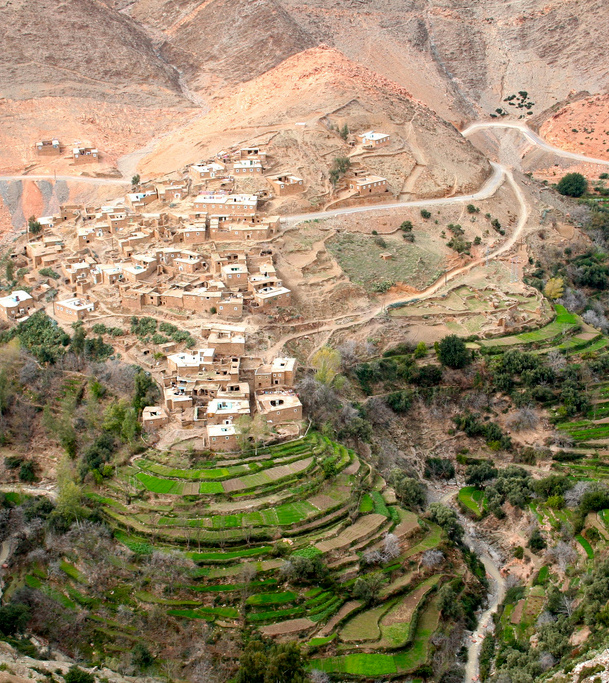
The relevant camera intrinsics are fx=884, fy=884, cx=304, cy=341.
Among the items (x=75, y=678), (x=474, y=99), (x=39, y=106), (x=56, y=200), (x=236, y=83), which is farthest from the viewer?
(x=474, y=99)

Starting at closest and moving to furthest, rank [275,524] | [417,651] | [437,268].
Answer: [417,651], [275,524], [437,268]

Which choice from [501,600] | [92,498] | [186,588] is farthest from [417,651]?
[92,498]

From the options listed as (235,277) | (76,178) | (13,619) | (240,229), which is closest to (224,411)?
(235,277)

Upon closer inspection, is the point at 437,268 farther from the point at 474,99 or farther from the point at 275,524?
the point at 474,99

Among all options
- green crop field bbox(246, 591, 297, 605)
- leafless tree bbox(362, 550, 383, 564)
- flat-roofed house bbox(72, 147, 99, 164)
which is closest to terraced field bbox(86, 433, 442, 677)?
green crop field bbox(246, 591, 297, 605)

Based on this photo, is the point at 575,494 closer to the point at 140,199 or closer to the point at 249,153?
the point at 140,199

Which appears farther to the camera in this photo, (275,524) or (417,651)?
(275,524)
